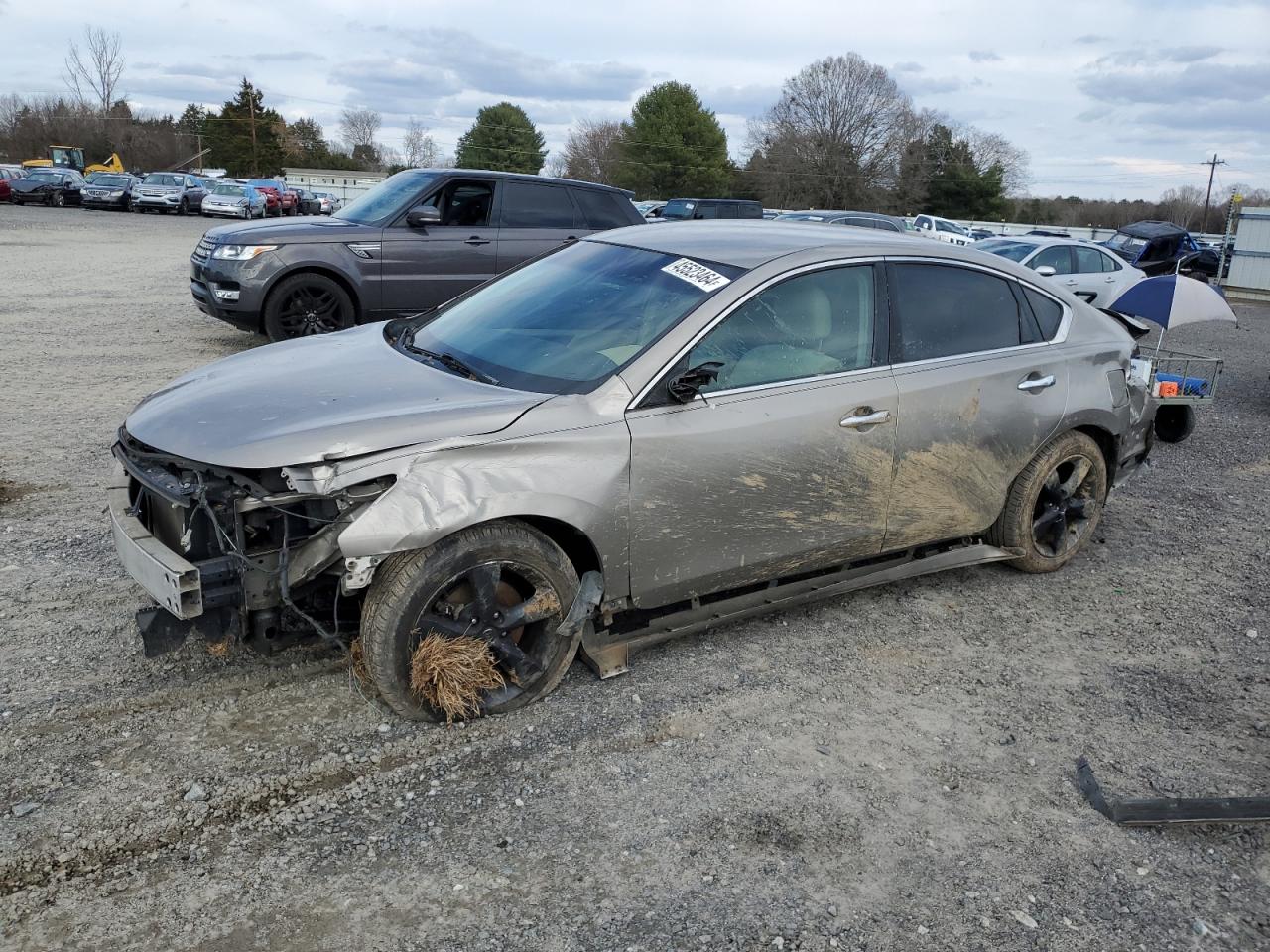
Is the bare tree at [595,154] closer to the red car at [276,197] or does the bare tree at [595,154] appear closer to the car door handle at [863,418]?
the red car at [276,197]

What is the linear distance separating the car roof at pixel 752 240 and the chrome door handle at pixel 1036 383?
0.73 metres

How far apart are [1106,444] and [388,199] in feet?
24.6

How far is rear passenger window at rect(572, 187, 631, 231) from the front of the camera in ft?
35.6

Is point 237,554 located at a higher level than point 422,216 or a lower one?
lower

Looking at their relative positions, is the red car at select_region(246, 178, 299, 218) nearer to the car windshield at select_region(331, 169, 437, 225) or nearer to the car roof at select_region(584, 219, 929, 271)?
the car windshield at select_region(331, 169, 437, 225)

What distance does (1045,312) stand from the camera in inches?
204

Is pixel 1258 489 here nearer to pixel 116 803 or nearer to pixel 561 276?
pixel 561 276

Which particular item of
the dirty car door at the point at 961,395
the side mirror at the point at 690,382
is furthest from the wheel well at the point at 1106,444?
the side mirror at the point at 690,382

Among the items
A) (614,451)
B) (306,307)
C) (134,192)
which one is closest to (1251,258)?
(306,307)

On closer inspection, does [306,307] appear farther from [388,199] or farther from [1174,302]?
[1174,302]

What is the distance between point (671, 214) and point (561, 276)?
2477 centimetres

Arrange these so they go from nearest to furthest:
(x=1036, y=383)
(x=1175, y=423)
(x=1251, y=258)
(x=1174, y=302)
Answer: (x=1036, y=383), (x=1175, y=423), (x=1174, y=302), (x=1251, y=258)

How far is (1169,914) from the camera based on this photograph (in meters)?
2.95

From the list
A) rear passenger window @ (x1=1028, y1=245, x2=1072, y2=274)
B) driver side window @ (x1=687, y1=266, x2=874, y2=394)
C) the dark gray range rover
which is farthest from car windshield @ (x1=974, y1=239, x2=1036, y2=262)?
driver side window @ (x1=687, y1=266, x2=874, y2=394)
